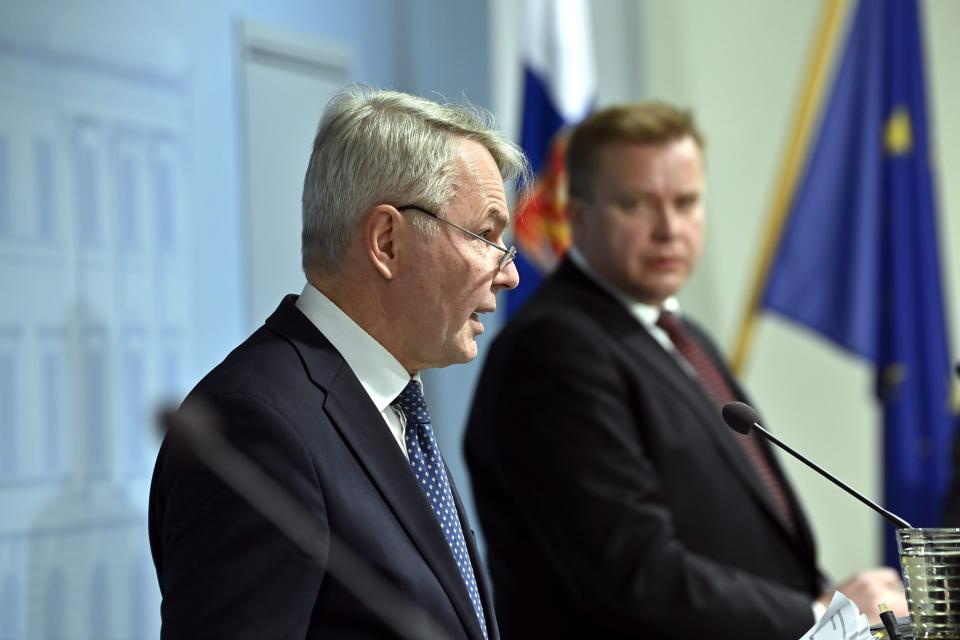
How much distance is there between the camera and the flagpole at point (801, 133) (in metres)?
4.05

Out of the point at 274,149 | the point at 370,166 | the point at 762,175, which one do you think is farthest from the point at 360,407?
the point at 762,175

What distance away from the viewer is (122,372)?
3.00 meters

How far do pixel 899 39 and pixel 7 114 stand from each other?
8.64ft

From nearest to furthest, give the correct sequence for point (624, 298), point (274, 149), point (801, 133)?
1. point (624, 298)
2. point (274, 149)
3. point (801, 133)

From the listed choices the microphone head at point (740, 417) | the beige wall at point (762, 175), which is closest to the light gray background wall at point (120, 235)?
the beige wall at point (762, 175)

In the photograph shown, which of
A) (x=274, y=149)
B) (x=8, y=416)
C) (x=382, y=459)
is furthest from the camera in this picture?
(x=274, y=149)

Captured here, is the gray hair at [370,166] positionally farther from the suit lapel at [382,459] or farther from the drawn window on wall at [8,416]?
the drawn window on wall at [8,416]

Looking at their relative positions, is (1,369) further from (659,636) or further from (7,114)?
(659,636)

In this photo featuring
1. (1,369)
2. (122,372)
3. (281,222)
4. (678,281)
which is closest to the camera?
(678,281)

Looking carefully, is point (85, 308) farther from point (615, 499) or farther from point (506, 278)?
point (506, 278)

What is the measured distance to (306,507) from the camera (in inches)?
50.4

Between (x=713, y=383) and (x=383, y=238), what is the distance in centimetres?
119

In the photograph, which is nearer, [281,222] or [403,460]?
[403,460]

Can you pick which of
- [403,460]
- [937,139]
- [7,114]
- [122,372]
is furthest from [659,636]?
[937,139]
